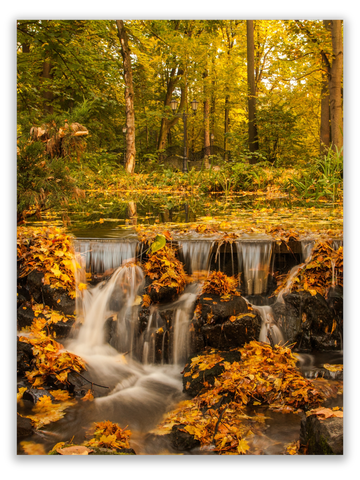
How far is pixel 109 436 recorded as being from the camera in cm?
328

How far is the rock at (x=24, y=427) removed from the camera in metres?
3.28

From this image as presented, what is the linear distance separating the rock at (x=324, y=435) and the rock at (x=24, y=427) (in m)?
2.23

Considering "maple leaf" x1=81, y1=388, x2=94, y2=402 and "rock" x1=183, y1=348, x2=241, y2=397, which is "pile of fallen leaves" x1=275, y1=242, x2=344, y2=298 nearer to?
"rock" x1=183, y1=348, x2=241, y2=397

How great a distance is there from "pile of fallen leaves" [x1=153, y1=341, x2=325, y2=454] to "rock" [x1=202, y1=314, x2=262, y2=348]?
1.18 feet

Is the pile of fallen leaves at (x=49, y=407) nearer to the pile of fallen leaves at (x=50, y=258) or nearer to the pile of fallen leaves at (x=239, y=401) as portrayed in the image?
the pile of fallen leaves at (x=239, y=401)

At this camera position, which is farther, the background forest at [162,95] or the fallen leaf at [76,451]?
the background forest at [162,95]

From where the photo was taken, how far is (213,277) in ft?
16.4

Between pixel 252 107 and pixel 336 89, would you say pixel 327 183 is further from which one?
pixel 252 107

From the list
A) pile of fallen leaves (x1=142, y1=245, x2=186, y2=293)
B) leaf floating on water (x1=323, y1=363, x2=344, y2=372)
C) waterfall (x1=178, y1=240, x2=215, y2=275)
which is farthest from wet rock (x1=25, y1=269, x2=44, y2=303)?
leaf floating on water (x1=323, y1=363, x2=344, y2=372)

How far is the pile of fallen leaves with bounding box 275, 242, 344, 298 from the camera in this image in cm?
521

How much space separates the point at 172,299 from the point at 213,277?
643 millimetres

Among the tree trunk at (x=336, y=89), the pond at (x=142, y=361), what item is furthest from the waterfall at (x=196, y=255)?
the tree trunk at (x=336, y=89)
